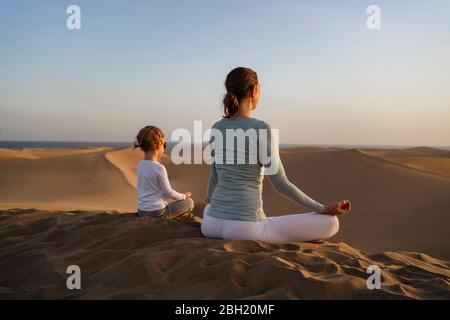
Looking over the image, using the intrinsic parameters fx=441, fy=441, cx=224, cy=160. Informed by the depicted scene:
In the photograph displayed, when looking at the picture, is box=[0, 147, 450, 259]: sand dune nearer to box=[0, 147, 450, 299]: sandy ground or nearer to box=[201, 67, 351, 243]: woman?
box=[0, 147, 450, 299]: sandy ground

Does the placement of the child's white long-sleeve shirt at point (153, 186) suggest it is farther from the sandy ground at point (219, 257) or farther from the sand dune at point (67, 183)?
the sand dune at point (67, 183)

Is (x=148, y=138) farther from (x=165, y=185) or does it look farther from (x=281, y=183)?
(x=281, y=183)

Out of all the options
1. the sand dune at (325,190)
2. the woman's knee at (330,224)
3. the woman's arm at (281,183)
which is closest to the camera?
the woman's arm at (281,183)

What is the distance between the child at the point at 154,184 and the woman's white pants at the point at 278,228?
1309 mm

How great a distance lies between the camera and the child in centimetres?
534

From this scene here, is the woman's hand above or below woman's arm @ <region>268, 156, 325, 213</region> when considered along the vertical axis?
below

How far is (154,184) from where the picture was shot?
5398 millimetres

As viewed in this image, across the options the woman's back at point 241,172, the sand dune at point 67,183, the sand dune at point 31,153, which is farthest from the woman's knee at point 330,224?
the sand dune at point 31,153

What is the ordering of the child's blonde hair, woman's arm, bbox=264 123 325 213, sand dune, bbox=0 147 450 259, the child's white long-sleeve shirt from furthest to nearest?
sand dune, bbox=0 147 450 259, the child's blonde hair, the child's white long-sleeve shirt, woman's arm, bbox=264 123 325 213

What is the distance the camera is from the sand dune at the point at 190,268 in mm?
2910

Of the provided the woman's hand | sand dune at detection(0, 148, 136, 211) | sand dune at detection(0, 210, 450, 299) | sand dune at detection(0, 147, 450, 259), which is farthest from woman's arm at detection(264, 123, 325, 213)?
sand dune at detection(0, 148, 136, 211)

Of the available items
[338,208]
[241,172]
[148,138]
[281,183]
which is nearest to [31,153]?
[148,138]

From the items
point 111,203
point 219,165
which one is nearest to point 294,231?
point 219,165
